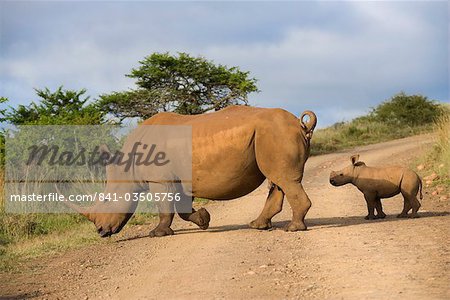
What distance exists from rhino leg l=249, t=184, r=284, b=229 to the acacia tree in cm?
2150

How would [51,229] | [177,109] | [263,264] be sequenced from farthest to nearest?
1. [177,109]
2. [51,229]
3. [263,264]

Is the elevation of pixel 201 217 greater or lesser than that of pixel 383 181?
lesser

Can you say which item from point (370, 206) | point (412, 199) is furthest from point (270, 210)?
point (412, 199)

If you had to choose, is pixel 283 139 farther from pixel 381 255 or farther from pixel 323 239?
pixel 381 255

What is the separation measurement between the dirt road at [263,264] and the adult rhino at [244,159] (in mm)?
362

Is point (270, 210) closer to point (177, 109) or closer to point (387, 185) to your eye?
point (387, 185)

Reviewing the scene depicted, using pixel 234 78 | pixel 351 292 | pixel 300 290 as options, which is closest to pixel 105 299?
pixel 300 290

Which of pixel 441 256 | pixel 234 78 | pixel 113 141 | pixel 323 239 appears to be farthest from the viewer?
pixel 234 78

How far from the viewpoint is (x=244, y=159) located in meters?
9.91

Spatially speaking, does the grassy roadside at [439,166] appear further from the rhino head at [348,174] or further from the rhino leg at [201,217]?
the rhino leg at [201,217]

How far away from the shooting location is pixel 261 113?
9.96 m

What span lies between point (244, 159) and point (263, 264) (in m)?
2.82

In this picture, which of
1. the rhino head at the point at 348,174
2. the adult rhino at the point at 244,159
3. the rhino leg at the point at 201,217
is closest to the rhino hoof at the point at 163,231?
the adult rhino at the point at 244,159

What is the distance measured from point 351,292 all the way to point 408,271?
38.7 inches
